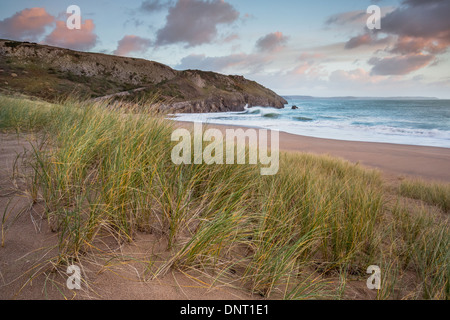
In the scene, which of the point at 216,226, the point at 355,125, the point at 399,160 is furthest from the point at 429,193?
the point at 355,125

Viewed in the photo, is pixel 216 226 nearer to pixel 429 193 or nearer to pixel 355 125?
pixel 429 193

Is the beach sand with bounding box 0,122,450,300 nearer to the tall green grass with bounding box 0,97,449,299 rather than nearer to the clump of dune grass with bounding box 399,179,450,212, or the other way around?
the tall green grass with bounding box 0,97,449,299

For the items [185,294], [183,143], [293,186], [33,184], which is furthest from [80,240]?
[293,186]

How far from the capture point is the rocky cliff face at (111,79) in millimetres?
37000

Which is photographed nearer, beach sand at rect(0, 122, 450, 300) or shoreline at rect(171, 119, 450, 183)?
beach sand at rect(0, 122, 450, 300)

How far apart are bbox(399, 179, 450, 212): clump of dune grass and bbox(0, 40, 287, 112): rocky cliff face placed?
107 ft

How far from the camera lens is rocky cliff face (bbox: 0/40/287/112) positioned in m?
37.0

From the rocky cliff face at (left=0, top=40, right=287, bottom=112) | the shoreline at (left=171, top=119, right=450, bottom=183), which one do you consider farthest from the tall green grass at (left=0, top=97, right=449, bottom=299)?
the rocky cliff face at (left=0, top=40, right=287, bottom=112)

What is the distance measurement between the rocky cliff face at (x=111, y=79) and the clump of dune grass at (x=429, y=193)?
107 ft

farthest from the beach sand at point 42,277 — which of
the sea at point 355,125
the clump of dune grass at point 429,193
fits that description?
the clump of dune grass at point 429,193

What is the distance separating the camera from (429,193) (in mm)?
4547

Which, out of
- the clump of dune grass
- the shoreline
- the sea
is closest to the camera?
the clump of dune grass

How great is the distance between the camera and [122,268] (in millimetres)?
1367
